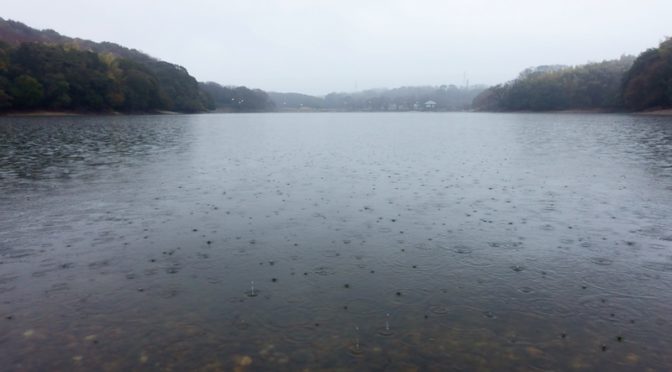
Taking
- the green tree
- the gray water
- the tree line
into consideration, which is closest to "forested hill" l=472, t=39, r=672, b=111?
the gray water

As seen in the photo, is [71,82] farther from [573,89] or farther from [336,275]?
[573,89]

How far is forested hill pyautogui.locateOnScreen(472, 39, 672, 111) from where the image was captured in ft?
354

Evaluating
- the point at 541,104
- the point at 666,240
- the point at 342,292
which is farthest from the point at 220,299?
the point at 541,104

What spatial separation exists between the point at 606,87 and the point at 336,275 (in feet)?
593

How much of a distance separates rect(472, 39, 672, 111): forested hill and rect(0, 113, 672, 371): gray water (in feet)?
355

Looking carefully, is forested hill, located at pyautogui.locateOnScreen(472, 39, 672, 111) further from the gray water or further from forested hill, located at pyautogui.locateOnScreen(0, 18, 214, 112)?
forested hill, located at pyautogui.locateOnScreen(0, 18, 214, 112)

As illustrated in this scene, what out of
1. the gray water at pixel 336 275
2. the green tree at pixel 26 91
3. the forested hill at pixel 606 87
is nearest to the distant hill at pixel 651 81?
the forested hill at pixel 606 87

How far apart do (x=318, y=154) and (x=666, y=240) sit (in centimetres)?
2708

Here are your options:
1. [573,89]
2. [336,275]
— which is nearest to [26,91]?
[336,275]

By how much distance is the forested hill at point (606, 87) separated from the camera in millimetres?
107750

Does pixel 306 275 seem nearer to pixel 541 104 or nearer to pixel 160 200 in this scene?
pixel 160 200

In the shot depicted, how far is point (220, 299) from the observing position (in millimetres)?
9227

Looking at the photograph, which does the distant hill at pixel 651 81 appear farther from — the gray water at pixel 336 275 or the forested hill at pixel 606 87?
the gray water at pixel 336 275

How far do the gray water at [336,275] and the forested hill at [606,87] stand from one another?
108052 mm
